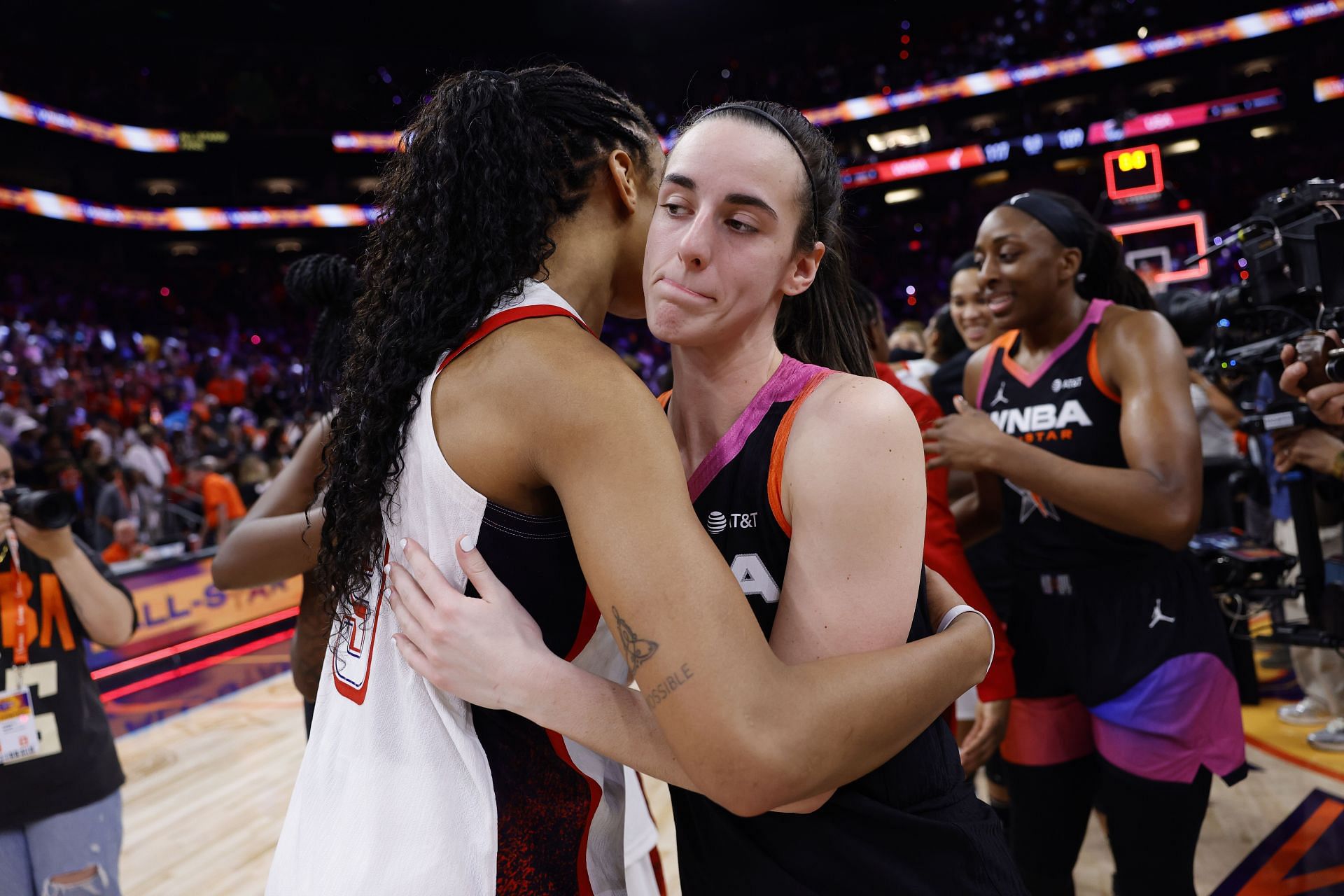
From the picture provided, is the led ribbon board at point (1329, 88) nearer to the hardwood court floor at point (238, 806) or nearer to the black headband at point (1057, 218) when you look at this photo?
the hardwood court floor at point (238, 806)

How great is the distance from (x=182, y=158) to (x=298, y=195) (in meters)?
2.58

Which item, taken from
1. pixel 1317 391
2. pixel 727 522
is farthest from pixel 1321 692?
pixel 727 522

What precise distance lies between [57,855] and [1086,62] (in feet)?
72.4

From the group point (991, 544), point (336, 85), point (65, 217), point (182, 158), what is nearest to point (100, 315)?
point (65, 217)

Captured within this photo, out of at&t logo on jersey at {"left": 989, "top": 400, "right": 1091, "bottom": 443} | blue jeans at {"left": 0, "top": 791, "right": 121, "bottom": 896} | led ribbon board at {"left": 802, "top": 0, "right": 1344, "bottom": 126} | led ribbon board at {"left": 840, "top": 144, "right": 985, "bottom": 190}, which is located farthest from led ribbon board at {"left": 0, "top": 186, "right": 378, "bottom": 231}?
at&t logo on jersey at {"left": 989, "top": 400, "right": 1091, "bottom": 443}

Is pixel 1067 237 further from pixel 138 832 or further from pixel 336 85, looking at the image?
pixel 336 85

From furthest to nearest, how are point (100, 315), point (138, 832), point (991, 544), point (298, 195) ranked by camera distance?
1. point (298, 195)
2. point (100, 315)
3. point (138, 832)
4. point (991, 544)

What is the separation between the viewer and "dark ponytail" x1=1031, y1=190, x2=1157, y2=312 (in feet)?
8.56

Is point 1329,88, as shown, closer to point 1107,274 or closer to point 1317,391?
point 1107,274

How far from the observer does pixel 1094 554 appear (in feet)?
7.82

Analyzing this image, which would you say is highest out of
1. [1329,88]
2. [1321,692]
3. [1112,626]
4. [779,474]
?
[1329,88]

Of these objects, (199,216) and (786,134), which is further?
(199,216)

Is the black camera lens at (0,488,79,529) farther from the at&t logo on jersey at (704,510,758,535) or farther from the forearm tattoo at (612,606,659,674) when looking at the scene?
the forearm tattoo at (612,606,659,674)

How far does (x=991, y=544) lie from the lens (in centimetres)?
366
